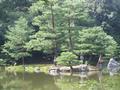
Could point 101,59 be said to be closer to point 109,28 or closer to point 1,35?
point 109,28

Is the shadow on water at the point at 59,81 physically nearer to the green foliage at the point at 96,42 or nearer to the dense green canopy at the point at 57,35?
the green foliage at the point at 96,42

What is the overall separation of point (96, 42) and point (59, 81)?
22.0ft

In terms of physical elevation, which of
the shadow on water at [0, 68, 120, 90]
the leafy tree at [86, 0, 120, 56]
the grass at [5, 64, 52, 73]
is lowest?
the grass at [5, 64, 52, 73]

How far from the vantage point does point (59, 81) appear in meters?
24.6

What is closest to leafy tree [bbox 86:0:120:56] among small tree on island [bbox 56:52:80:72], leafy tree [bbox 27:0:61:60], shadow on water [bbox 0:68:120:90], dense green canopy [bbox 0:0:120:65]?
dense green canopy [bbox 0:0:120:65]

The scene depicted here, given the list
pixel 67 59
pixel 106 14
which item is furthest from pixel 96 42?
pixel 106 14

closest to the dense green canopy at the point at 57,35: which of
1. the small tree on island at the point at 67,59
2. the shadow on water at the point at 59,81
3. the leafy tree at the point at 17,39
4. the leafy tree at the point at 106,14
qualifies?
the leafy tree at the point at 17,39

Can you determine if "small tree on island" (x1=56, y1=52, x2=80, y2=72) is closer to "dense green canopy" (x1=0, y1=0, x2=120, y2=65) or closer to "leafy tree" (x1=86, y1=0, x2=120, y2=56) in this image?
"dense green canopy" (x1=0, y1=0, x2=120, y2=65)

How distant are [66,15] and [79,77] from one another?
22.2ft

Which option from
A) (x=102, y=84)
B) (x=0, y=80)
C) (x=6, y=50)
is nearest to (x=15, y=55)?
(x=6, y=50)

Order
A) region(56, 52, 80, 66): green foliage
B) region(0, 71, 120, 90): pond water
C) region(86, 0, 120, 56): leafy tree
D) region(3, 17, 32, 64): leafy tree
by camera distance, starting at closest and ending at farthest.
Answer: region(0, 71, 120, 90): pond water < region(56, 52, 80, 66): green foliage < region(3, 17, 32, 64): leafy tree < region(86, 0, 120, 56): leafy tree

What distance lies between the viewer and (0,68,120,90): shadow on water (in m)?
21.7

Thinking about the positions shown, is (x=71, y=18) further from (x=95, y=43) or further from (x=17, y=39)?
(x=17, y=39)

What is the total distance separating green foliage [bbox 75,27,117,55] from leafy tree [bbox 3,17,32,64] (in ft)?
15.0
